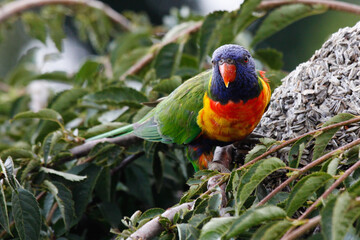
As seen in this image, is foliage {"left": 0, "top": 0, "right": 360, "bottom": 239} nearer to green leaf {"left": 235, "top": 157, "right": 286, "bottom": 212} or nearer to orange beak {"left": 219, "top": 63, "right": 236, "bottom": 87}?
green leaf {"left": 235, "top": 157, "right": 286, "bottom": 212}

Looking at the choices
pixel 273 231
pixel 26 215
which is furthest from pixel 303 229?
pixel 26 215

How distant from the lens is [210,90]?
264 cm

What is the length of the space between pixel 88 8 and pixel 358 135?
12.6 ft

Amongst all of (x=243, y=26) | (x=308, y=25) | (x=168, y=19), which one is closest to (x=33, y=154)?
(x=243, y=26)

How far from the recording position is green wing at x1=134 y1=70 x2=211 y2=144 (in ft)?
9.08

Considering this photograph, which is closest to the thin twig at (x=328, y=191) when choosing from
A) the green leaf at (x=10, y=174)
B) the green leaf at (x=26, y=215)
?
the green leaf at (x=26, y=215)

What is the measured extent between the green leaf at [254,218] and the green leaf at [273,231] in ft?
0.09

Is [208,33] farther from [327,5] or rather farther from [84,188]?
[84,188]

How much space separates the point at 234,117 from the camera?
100 inches

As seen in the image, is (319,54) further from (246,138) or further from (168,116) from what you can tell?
(168,116)

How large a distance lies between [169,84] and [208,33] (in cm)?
50

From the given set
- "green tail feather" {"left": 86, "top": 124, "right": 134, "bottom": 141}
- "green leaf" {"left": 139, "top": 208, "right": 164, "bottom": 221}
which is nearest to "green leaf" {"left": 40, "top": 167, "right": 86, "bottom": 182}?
"green tail feather" {"left": 86, "top": 124, "right": 134, "bottom": 141}

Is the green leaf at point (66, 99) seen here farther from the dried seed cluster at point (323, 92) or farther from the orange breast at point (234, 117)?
the dried seed cluster at point (323, 92)

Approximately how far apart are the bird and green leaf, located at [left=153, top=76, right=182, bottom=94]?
105 millimetres
